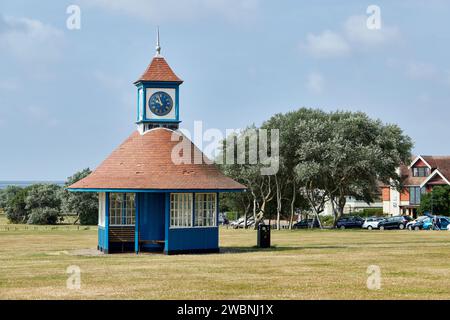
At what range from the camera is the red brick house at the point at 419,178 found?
343 feet

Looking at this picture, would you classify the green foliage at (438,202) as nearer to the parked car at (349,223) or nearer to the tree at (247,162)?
the parked car at (349,223)

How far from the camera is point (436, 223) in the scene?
76.1 meters

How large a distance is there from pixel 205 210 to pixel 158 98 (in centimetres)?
547

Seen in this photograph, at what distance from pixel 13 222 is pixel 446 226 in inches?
2052

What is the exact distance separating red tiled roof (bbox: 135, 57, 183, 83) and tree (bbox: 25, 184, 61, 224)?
204ft

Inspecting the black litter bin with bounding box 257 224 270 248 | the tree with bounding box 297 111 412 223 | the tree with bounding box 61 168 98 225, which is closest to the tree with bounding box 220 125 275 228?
the tree with bounding box 297 111 412 223

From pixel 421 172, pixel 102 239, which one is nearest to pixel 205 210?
pixel 102 239

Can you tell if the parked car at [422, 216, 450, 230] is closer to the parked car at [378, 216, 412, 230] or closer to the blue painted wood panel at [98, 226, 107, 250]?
the parked car at [378, 216, 412, 230]

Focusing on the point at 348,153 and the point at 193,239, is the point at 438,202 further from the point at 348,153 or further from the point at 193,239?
the point at 193,239

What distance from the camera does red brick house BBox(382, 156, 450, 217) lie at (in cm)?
10450

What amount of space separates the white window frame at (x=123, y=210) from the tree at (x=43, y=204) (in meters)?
62.0

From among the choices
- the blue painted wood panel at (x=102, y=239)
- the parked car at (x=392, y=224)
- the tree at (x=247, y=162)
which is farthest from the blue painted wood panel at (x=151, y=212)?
the parked car at (x=392, y=224)
